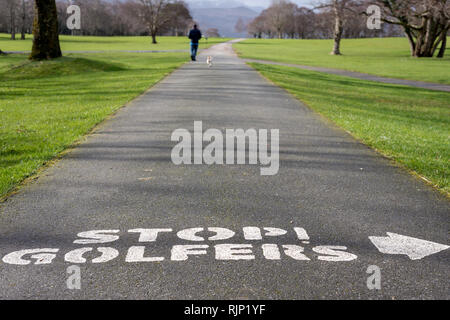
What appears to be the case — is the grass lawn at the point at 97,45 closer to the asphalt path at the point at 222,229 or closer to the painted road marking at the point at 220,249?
the asphalt path at the point at 222,229

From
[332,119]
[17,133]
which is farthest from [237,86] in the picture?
[17,133]

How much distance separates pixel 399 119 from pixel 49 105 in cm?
1019

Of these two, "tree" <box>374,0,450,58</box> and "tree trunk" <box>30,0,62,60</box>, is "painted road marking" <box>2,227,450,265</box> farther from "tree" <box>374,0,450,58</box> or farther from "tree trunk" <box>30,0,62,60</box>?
"tree" <box>374,0,450,58</box>

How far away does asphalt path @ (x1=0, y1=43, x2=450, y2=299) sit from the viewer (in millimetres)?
3240

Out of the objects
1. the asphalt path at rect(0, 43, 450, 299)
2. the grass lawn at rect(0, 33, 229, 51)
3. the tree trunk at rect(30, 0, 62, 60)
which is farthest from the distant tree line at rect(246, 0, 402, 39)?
the asphalt path at rect(0, 43, 450, 299)

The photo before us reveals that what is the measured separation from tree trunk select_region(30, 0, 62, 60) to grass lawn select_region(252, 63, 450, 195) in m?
13.1

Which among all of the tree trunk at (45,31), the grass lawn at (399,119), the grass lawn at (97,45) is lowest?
the grass lawn at (399,119)

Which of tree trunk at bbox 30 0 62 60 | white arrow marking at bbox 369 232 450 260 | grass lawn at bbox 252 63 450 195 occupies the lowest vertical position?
white arrow marking at bbox 369 232 450 260

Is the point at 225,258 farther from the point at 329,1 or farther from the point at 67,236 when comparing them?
the point at 329,1

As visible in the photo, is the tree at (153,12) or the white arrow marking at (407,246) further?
the tree at (153,12)

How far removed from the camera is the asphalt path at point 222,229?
324cm

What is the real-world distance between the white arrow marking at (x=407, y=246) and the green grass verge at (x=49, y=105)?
174 inches

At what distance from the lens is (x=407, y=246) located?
3.92m

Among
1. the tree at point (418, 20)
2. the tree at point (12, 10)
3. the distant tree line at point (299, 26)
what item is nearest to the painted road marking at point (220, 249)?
the tree at point (418, 20)
